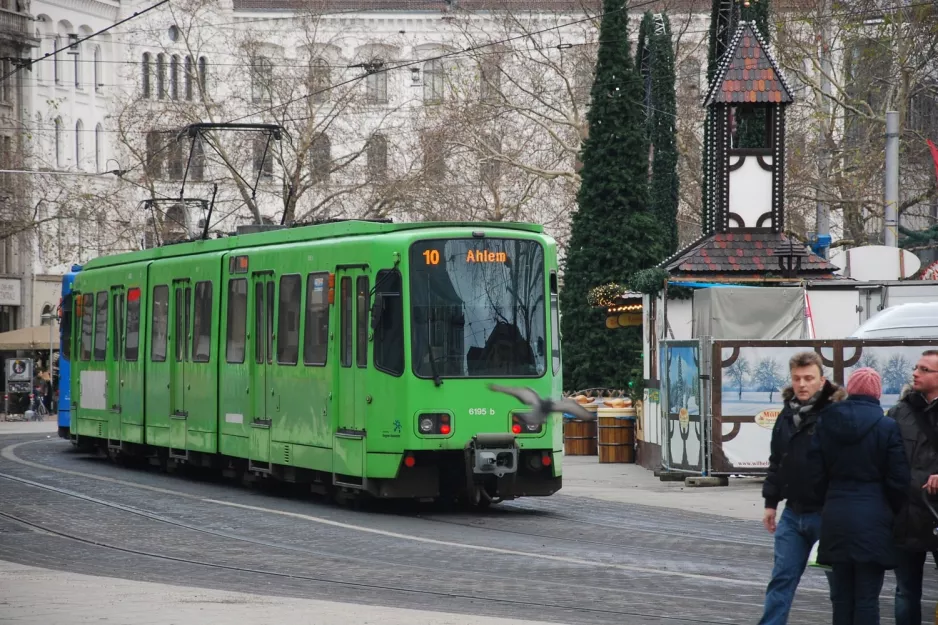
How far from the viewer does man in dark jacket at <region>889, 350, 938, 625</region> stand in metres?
9.95

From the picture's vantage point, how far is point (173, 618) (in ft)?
34.8

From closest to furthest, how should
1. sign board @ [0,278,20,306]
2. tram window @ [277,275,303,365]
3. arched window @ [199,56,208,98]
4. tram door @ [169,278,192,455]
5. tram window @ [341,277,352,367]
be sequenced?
tram window @ [341,277,352,367] → tram window @ [277,275,303,365] → tram door @ [169,278,192,455] → arched window @ [199,56,208,98] → sign board @ [0,278,20,306]

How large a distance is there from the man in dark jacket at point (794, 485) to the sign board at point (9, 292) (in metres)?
64.6

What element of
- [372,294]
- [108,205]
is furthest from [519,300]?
→ [108,205]

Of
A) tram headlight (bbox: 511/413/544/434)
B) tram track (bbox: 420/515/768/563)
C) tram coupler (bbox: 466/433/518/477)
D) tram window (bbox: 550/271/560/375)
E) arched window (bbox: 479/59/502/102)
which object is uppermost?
arched window (bbox: 479/59/502/102)

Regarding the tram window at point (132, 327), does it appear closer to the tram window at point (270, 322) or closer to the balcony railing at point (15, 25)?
the tram window at point (270, 322)

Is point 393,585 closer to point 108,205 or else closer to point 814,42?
point 814,42

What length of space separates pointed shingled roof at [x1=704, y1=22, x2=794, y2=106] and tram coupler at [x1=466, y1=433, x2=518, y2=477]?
12.1 meters

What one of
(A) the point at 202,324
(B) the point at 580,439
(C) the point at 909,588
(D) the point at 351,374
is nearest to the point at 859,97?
(B) the point at 580,439

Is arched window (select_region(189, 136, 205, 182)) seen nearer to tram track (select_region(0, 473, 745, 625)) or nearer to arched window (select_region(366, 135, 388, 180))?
arched window (select_region(366, 135, 388, 180))

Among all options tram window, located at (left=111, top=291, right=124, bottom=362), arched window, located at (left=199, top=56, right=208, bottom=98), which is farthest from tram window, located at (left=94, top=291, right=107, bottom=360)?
arched window, located at (left=199, top=56, right=208, bottom=98)

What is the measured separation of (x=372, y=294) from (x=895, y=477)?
9.79m

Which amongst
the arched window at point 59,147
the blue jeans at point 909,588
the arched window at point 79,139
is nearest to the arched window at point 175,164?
the arched window at point 59,147

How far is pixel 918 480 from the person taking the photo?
10172mm
